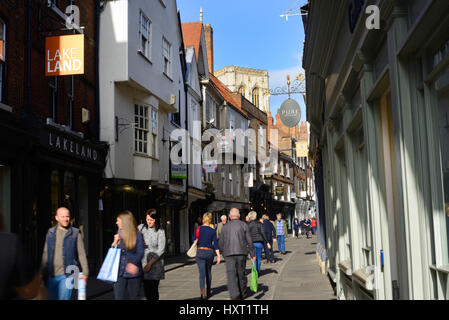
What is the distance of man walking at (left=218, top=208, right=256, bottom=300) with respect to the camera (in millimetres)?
9828

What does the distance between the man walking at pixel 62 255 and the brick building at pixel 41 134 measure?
5.28 meters

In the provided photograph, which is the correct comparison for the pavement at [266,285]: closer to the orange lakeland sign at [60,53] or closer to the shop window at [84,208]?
the shop window at [84,208]

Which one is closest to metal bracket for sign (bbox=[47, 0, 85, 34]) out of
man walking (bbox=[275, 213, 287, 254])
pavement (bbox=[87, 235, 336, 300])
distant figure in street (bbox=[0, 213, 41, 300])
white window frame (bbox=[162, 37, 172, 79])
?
white window frame (bbox=[162, 37, 172, 79])

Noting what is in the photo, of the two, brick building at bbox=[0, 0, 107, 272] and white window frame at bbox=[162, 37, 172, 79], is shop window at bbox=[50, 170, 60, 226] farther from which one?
white window frame at bbox=[162, 37, 172, 79]

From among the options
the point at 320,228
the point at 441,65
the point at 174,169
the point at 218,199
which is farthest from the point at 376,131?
the point at 218,199

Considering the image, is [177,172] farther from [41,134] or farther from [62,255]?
[62,255]

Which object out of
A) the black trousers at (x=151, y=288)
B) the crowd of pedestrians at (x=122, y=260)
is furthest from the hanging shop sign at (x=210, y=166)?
the black trousers at (x=151, y=288)

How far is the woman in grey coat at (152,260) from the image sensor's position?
8039mm

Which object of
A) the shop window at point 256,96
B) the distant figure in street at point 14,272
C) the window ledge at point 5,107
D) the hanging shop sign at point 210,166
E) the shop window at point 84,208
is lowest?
the distant figure in street at point 14,272

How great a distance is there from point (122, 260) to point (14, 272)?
13.4 feet

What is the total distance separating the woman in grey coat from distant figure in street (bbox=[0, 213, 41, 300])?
4.72 metres

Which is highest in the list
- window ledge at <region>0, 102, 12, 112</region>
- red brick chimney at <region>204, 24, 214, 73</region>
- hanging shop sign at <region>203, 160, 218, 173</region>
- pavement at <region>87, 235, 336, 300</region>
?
red brick chimney at <region>204, 24, 214, 73</region>

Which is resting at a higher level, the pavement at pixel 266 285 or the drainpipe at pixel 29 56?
the drainpipe at pixel 29 56

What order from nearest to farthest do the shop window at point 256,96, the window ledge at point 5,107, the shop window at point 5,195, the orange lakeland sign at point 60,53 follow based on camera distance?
the window ledge at point 5,107 < the shop window at point 5,195 < the orange lakeland sign at point 60,53 < the shop window at point 256,96
